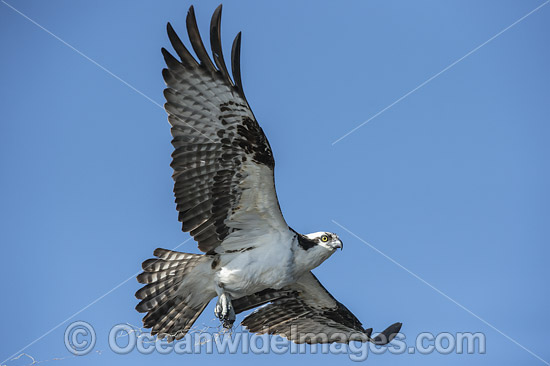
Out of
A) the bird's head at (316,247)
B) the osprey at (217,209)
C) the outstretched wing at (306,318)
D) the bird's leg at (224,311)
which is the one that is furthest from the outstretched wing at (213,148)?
the outstretched wing at (306,318)

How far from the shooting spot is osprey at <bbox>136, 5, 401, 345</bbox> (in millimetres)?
7836

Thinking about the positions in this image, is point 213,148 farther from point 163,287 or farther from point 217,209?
point 163,287

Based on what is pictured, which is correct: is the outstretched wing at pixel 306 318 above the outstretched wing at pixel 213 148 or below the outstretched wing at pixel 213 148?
below

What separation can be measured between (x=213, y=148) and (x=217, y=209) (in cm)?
68

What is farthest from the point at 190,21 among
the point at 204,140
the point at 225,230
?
the point at 225,230

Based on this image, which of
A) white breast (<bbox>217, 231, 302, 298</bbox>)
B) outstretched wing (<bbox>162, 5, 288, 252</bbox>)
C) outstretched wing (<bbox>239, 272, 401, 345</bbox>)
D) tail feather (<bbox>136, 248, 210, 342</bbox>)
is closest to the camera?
outstretched wing (<bbox>162, 5, 288, 252</bbox>)

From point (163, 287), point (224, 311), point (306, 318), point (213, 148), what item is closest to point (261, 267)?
point (224, 311)

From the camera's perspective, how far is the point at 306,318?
9.66m

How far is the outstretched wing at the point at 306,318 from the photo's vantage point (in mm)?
9453

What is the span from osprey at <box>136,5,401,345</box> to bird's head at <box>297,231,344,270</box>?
1 cm

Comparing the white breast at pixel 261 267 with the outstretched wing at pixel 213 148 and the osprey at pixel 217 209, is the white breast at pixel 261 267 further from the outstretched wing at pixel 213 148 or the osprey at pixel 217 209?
the outstretched wing at pixel 213 148

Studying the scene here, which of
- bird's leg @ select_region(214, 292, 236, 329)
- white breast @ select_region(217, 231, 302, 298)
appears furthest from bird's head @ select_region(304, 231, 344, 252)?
bird's leg @ select_region(214, 292, 236, 329)

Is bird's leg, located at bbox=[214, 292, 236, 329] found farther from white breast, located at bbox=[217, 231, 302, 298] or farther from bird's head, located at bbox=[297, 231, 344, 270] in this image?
bird's head, located at bbox=[297, 231, 344, 270]

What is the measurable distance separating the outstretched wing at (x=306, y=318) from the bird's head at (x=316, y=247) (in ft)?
3.86
